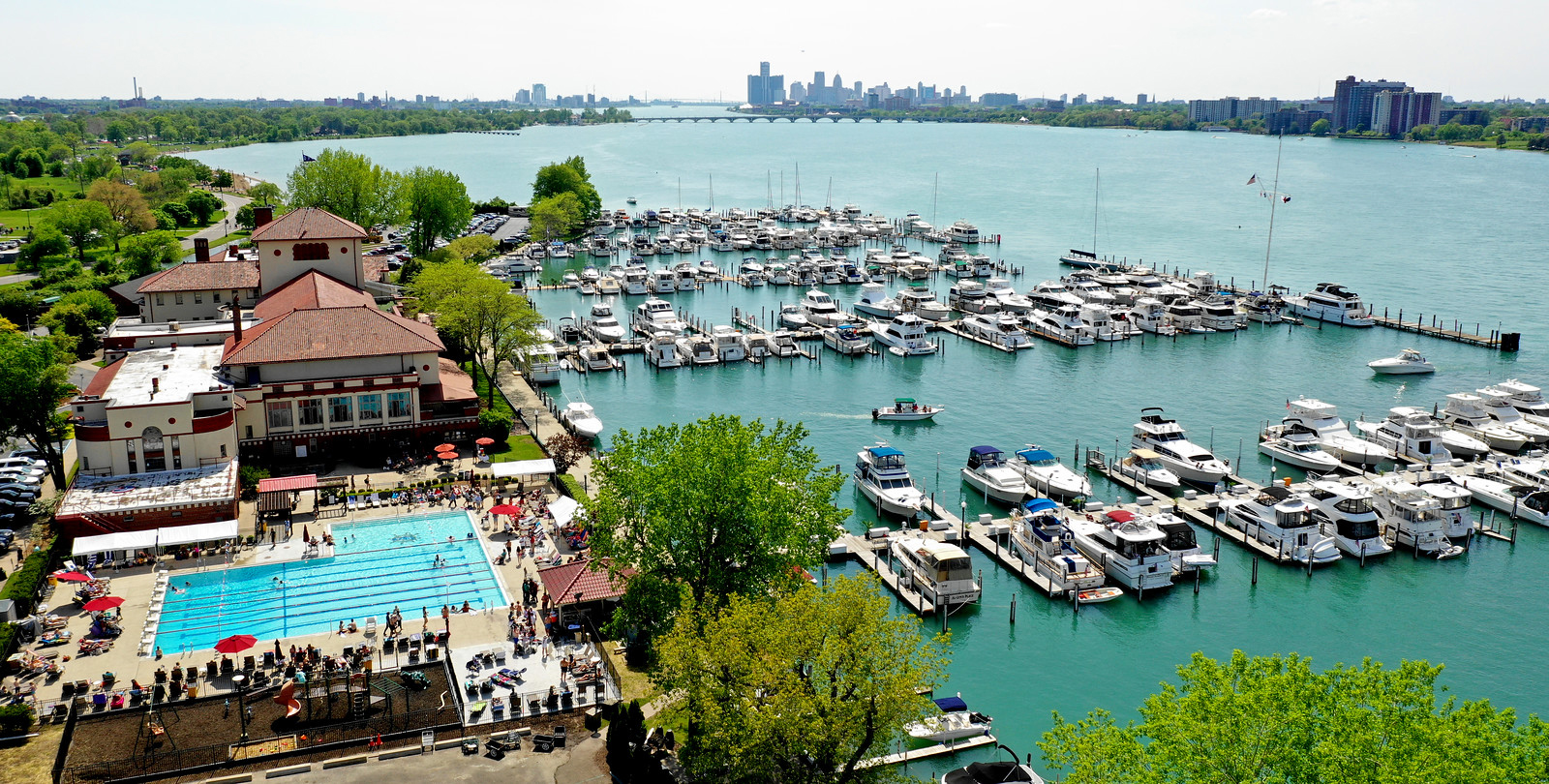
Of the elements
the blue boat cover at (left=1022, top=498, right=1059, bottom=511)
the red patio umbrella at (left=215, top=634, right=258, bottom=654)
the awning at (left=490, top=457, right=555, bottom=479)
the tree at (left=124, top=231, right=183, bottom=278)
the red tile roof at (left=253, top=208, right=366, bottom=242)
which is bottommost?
the blue boat cover at (left=1022, top=498, right=1059, bottom=511)

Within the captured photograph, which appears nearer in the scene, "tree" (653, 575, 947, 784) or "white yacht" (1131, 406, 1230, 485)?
"tree" (653, 575, 947, 784)

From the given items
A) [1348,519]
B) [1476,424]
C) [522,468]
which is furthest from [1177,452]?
[522,468]

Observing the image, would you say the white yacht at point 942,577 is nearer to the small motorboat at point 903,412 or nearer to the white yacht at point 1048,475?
the white yacht at point 1048,475

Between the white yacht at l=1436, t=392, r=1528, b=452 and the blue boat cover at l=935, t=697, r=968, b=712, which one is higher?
the white yacht at l=1436, t=392, r=1528, b=452

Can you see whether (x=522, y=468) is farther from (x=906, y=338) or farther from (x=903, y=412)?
(x=906, y=338)

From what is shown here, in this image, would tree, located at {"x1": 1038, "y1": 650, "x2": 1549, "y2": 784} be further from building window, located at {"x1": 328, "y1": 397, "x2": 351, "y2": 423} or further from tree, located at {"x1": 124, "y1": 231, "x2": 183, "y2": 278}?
tree, located at {"x1": 124, "y1": 231, "x2": 183, "y2": 278}

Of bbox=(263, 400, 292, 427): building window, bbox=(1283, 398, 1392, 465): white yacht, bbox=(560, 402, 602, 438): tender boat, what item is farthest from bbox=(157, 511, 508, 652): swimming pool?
→ bbox=(1283, 398, 1392, 465): white yacht
